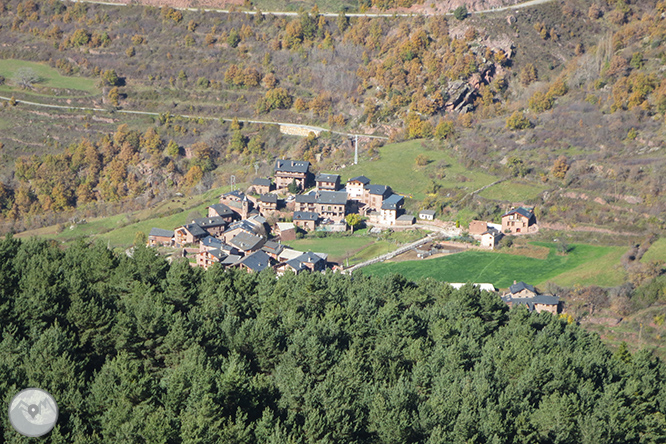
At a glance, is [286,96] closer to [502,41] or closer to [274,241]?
[502,41]

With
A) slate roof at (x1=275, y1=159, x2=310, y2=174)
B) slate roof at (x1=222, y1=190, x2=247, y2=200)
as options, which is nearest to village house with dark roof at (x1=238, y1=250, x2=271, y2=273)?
slate roof at (x1=222, y1=190, x2=247, y2=200)

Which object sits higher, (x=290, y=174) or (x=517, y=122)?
(x=517, y=122)

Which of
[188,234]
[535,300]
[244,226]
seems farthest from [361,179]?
[535,300]

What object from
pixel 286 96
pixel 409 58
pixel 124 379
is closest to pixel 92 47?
pixel 286 96

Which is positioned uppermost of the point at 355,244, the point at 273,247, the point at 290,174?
the point at 290,174

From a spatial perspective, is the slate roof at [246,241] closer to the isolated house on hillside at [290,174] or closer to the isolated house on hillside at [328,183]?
the isolated house on hillside at [328,183]

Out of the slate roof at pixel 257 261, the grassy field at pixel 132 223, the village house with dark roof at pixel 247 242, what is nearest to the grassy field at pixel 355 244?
the village house with dark roof at pixel 247 242

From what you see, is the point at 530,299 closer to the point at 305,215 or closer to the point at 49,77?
the point at 305,215
